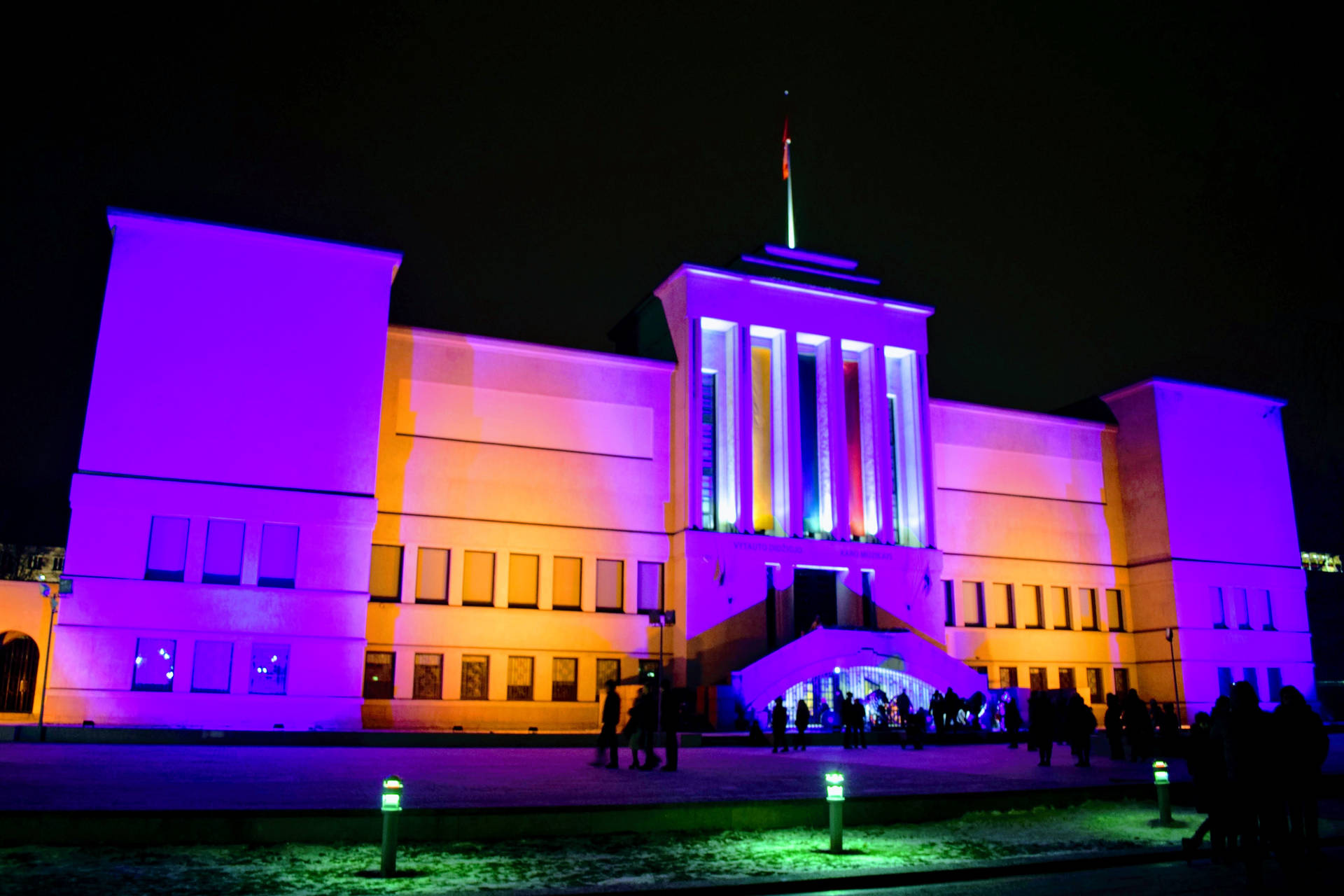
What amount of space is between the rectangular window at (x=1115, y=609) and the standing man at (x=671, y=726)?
39.1 metres

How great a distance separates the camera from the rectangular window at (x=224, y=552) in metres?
37.5

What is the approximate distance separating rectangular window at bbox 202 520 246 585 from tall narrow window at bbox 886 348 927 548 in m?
27.1

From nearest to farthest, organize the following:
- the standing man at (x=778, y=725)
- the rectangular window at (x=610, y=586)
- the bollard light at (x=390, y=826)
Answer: the bollard light at (x=390, y=826) < the standing man at (x=778, y=725) < the rectangular window at (x=610, y=586)

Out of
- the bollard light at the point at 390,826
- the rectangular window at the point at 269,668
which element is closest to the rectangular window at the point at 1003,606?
the rectangular window at the point at 269,668

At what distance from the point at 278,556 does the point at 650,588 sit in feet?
49.3

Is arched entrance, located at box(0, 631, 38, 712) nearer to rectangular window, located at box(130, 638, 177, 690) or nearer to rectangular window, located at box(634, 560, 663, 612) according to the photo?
rectangular window, located at box(130, 638, 177, 690)

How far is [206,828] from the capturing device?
39.6 feet

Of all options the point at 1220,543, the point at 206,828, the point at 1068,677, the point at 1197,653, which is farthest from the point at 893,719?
the point at 206,828

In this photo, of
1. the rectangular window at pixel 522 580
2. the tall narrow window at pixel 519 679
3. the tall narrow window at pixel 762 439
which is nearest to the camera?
the tall narrow window at pixel 519 679

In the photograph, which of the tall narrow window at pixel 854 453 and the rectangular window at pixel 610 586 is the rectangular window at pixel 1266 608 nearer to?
the tall narrow window at pixel 854 453

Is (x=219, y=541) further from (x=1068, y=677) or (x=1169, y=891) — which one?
(x=1068, y=677)

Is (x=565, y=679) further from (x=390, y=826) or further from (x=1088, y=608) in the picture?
(x=390, y=826)

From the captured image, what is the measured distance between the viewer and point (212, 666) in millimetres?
36844

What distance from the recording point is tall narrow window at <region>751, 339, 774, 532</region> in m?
47.2
